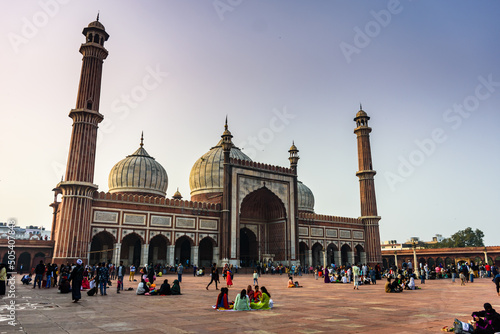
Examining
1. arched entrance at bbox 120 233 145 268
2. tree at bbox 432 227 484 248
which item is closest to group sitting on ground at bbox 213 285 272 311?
arched entrance at bbox 120 233 145 268

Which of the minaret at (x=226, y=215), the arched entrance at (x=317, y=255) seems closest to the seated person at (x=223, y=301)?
the minaret at (x=226, y=215)

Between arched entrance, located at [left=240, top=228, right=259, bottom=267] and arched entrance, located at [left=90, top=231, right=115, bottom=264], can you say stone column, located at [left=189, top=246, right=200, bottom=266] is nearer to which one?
arched entrance, located at [left=240, top=228, right=259, bottom=267]

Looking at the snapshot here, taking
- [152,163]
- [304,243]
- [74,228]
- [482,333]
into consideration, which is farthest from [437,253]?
[482,333]

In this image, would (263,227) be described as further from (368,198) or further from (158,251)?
(368,198)

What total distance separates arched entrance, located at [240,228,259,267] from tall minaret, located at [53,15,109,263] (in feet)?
49.8

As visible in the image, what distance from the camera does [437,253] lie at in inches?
1933

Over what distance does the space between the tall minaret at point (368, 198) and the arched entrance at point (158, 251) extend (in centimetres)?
2253

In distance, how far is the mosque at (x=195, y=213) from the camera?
26.1m

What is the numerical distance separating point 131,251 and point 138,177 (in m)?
7.83

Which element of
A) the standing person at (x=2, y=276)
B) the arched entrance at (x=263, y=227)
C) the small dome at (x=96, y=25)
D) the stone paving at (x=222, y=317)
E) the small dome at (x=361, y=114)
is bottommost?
the stone paving at (x=222, y=317)

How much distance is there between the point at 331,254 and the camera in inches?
1683

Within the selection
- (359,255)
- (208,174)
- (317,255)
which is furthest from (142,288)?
(359,255)

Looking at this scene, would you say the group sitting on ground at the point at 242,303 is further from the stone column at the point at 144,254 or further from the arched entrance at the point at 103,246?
the arched entrance at the point at 103,246

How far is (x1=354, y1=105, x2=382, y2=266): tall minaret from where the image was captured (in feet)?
135
